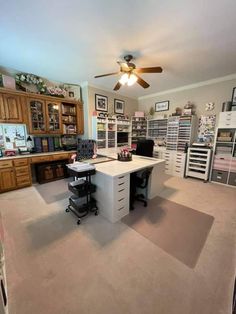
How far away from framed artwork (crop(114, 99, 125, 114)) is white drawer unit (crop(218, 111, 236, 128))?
9.98 feet

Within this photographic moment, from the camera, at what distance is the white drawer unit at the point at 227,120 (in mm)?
3326

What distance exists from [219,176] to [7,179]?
5.12 m

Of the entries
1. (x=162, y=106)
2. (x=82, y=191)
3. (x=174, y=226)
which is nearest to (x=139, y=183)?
(x=174, y=226)

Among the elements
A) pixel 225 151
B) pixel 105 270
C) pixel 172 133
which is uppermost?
pixel 172 133

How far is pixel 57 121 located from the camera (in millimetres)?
3891

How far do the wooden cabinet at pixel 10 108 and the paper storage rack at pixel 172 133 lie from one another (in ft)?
13.3

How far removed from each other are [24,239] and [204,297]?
6.77 ft

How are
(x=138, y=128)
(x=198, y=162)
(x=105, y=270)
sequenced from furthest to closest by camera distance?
(x=138, y=128), (x=198, y=162), (x=105, y=270)

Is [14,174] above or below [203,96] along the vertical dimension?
below

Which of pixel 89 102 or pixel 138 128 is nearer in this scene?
pixel 89 102

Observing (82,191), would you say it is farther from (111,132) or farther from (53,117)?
(111,132)

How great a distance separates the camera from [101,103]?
14.6ft

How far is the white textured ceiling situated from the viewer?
5.16 ft

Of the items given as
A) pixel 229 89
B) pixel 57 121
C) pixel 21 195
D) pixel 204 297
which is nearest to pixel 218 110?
pixel 229 89
